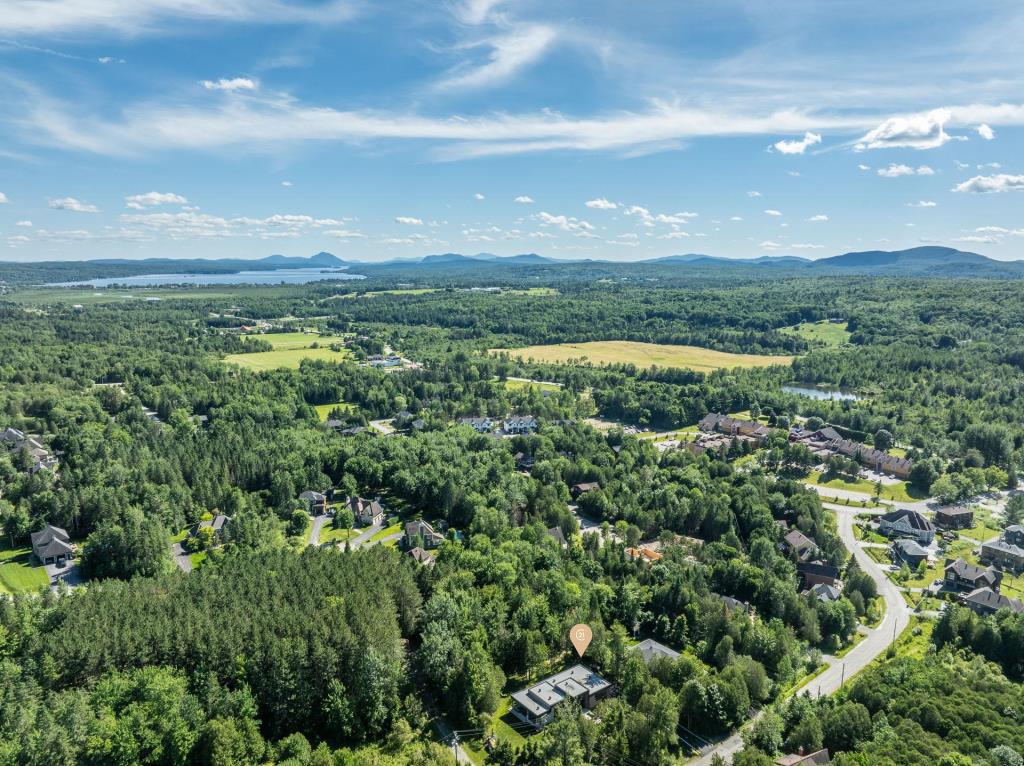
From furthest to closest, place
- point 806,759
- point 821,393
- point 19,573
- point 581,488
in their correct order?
point 821,393 → point 581,488 → point 19,573 → point 806,759

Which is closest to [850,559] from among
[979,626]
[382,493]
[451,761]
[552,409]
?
[979,626]

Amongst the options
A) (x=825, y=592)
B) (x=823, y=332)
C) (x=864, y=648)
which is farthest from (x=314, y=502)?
(x=823, y=332)

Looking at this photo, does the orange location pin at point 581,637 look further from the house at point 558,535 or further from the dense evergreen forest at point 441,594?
the house at point 558,535

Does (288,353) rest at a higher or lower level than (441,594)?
higher

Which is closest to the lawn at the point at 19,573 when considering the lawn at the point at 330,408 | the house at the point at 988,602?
the lawn at the point at 330,408

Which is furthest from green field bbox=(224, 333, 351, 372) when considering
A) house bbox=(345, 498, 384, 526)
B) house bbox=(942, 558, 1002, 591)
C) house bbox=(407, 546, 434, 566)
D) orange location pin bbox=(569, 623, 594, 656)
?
house bbox=(942, 558, 1002, 591)

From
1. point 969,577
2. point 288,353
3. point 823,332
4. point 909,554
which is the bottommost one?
point 909,554

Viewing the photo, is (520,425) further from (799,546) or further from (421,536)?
(799,546)
